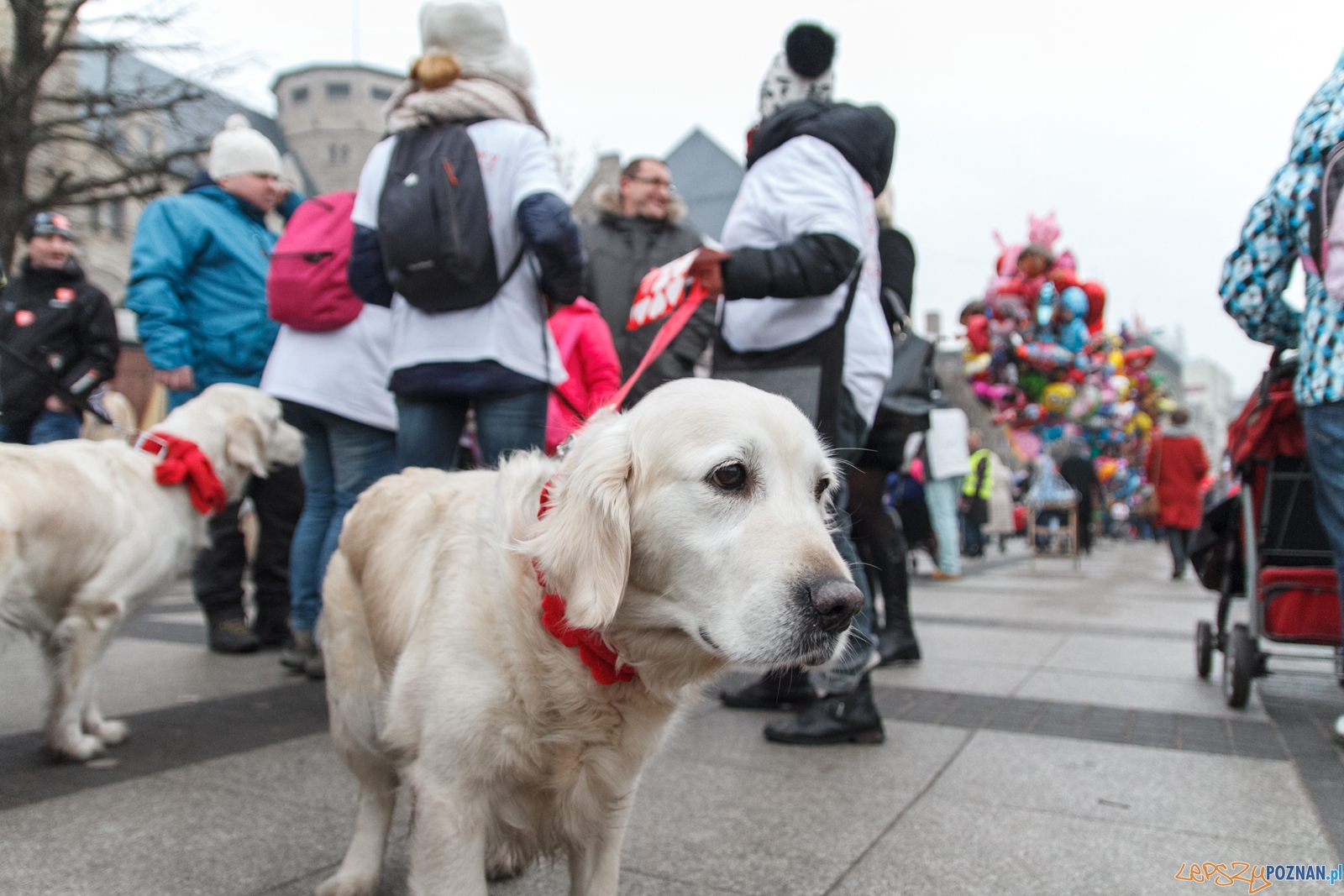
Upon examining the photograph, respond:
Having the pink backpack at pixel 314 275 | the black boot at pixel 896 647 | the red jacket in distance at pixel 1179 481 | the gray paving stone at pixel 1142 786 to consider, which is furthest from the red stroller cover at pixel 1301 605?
the red jacket in distance at pixel 1179 481

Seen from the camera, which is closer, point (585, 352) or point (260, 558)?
point (585, 352)

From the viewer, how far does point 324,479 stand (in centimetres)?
400

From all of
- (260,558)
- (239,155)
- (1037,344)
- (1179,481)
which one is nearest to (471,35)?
(239,155)

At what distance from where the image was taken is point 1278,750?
123 inches

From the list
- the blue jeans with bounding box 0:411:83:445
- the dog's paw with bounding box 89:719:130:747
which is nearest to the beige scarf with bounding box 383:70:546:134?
the dog's paw with bounding box 89:719:130:747

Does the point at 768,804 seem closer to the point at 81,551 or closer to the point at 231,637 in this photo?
the point at 81,551

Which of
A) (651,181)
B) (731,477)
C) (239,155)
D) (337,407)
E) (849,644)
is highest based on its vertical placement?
(239,155)

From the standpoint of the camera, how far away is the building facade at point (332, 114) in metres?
73.2

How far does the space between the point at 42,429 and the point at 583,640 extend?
4.89 meters

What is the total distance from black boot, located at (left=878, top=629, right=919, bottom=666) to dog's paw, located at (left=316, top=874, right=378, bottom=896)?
10.4 ft

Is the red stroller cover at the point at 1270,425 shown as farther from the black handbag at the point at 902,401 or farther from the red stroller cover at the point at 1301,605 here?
the black handbag at the point at 902,401

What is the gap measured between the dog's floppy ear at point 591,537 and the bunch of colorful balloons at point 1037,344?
1333cm

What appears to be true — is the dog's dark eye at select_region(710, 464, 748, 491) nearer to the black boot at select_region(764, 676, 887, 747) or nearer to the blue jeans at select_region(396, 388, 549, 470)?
the blue jeans at select_region(396, 388, 549, 470)

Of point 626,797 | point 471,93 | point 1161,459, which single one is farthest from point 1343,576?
point 1161,459
